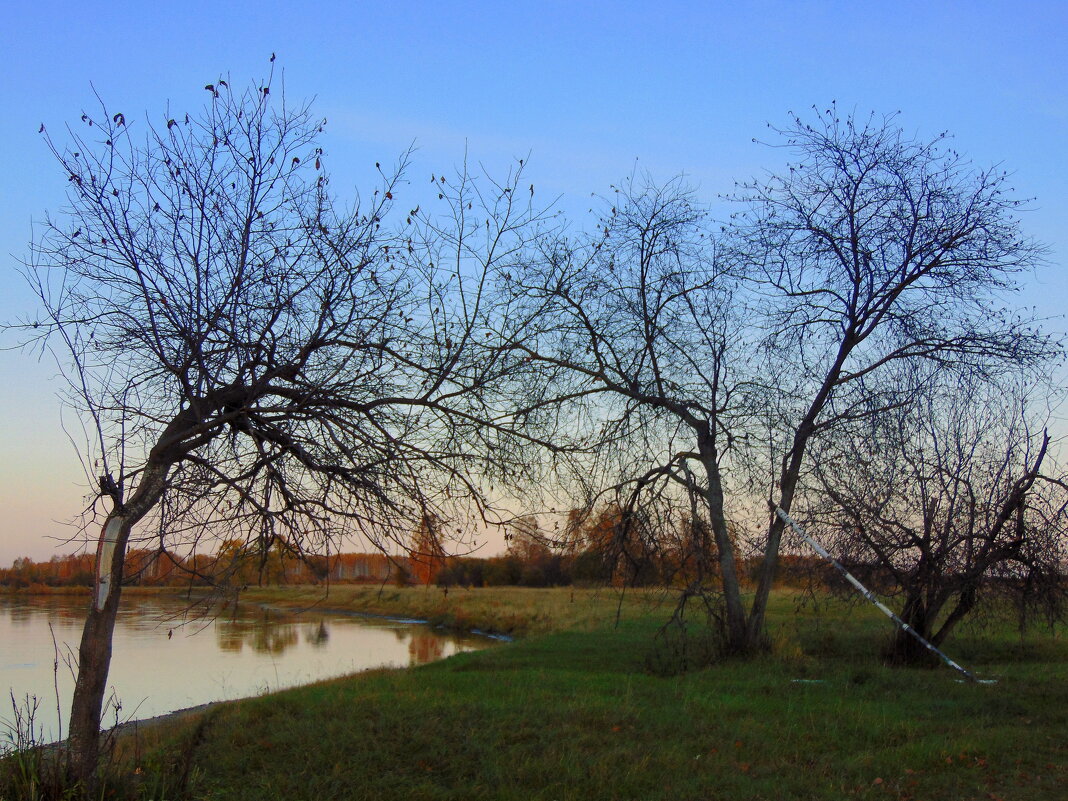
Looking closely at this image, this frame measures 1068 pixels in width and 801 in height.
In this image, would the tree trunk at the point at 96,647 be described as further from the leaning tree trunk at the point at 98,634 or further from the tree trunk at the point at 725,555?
the tree trunk at the point at 725,555

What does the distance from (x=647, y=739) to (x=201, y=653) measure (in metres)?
23.0

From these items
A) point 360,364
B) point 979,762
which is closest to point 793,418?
point 979,762

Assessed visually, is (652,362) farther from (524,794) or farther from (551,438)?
(524,794)

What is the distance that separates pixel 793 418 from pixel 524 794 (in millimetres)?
9198

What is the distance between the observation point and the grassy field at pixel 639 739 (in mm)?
7273

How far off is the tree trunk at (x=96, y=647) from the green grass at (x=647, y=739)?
1141 mm

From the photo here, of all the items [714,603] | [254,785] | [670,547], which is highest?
[670,547]

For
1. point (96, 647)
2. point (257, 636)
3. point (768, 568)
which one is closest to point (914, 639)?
point (768, 568)

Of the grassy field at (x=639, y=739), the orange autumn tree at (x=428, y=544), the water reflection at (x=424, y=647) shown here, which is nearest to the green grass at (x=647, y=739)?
the grassy field at (x=639, y=739)

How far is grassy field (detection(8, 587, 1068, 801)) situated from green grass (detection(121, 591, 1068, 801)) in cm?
2

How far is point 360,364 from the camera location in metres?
6.75

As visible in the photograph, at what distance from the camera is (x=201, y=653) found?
27.8 metres

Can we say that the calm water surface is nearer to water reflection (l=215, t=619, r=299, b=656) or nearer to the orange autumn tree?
water reflection (l=215, t=619, r=299, b=656)

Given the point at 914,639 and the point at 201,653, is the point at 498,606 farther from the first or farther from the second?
the point at 914,639
